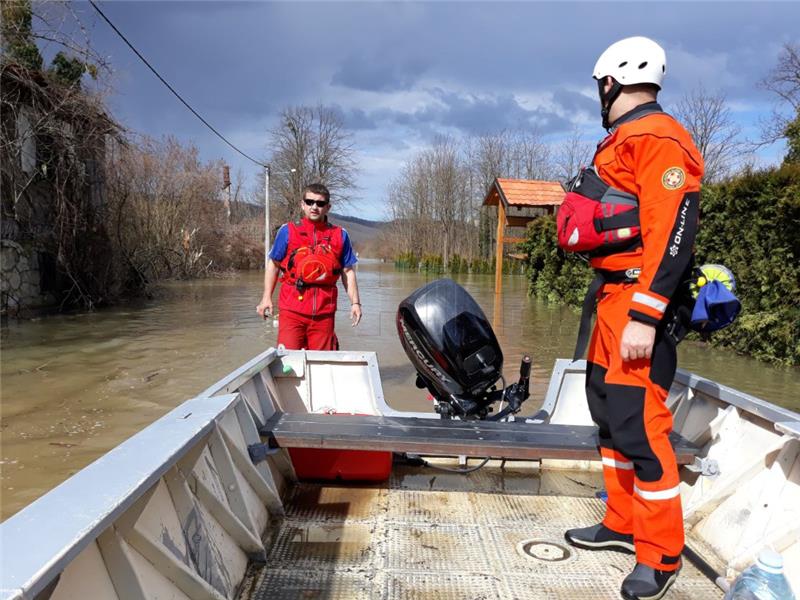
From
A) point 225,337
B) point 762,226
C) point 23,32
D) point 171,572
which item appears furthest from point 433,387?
point 23,32

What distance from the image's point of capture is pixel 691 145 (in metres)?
2.20

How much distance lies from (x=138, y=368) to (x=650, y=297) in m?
7.68

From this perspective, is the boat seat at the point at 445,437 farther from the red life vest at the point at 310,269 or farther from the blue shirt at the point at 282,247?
the blue shirt at the point at 282,247

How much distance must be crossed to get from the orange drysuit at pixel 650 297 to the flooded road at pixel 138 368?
3.92m

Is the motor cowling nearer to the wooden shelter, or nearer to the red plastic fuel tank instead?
the red plastic fuel tank

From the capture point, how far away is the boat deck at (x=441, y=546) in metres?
2.38

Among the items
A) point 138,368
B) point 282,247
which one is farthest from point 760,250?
point 138,368

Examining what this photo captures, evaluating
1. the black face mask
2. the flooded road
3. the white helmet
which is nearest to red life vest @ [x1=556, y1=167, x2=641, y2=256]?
the black face mask

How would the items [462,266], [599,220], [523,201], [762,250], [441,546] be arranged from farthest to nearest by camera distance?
1. [462,266]
2. [523,201]
3. [762,250]
4. [441,546]
5. [599,220]

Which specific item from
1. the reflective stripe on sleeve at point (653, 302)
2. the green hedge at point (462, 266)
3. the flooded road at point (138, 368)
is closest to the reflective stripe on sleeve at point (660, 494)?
the reflective stripe on sleeve at point (653, 302)

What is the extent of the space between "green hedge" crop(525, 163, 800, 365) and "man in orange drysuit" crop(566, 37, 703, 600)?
6.56 metres

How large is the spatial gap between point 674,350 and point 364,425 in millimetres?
1574

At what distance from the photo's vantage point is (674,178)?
2.10m

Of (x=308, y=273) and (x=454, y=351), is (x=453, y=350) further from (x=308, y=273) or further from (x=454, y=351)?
(x=308, y=273)
